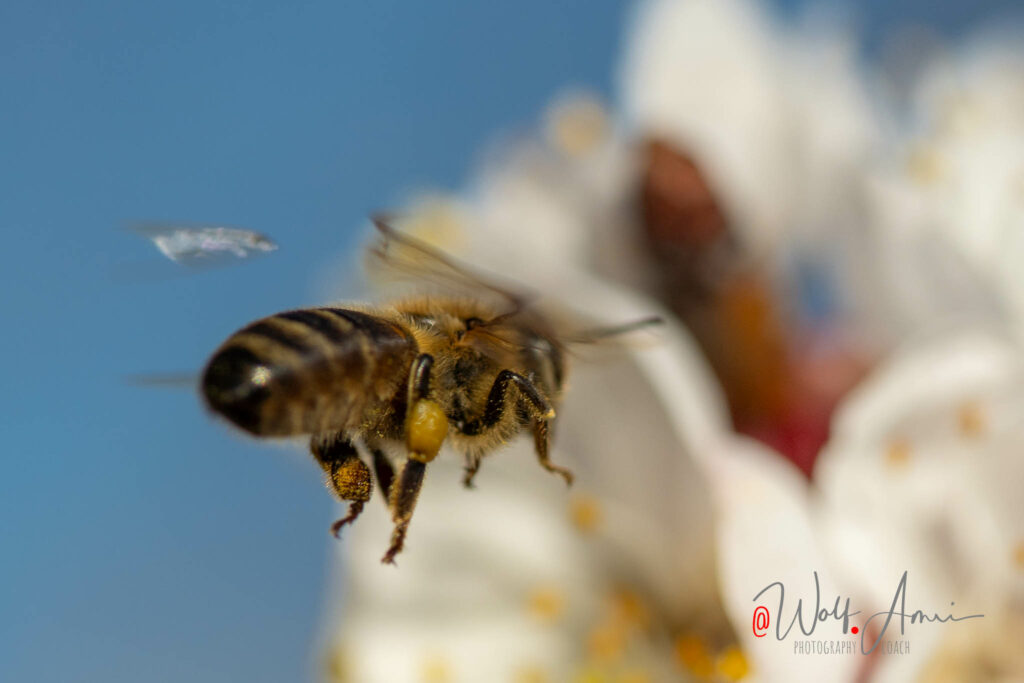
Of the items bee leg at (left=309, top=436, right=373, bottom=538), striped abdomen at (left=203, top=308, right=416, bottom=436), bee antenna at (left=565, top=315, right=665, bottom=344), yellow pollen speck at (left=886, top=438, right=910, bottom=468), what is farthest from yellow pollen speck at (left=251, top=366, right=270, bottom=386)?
yellow pollen speck at (left=886, top=438, right=910, bottom=468)

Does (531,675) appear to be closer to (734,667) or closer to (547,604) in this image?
(547,604)

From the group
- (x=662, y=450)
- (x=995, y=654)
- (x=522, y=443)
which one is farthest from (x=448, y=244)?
(x=995, y=654)

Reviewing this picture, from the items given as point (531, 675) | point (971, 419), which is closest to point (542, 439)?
point (971, 419)

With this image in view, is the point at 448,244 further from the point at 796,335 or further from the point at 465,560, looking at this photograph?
the point at 796,335

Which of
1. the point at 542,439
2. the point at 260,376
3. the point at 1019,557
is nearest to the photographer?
the point at 260,376

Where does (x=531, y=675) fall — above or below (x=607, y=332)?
below

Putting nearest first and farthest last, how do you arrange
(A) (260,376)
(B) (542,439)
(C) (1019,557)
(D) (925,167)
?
(A) (260,376), (B) (542,439), (C) (1019,557), (D) (925,167)

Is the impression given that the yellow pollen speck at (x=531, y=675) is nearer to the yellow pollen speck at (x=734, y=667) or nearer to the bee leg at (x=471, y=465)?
the yellow pollen speck at (x=734, y=667)

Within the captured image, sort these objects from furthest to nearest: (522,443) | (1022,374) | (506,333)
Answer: (522,443), (1022,374), (506,333)
